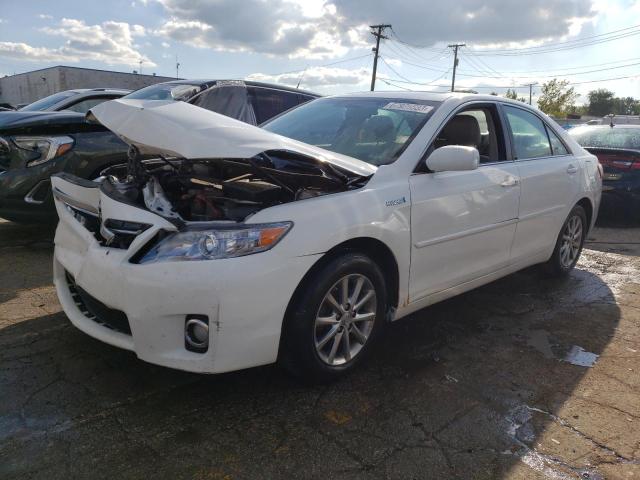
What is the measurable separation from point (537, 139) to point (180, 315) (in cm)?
334

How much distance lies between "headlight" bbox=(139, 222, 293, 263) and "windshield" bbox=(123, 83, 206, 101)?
380cm

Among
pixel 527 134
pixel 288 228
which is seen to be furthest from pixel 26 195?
pixel 527 134

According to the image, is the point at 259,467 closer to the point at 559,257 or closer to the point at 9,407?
the point at 9,407

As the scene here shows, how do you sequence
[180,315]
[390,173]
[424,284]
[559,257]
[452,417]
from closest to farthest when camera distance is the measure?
[180,315] < [452,417] < [390,173] < [424,284] < [559,257]

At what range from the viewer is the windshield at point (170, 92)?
5941mm

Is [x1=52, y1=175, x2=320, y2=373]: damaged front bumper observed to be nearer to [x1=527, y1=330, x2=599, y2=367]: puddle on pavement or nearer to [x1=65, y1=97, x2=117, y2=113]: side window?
[x1=527, y1=330, x2=599, y2=367]: puddle on pavement

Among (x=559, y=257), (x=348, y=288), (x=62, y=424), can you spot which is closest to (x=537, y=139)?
(x=559, y=257)

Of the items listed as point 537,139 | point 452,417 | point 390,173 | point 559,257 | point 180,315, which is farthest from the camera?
point 559,257

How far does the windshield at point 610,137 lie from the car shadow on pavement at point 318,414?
481 centimetres

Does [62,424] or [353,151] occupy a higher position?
[353,151]

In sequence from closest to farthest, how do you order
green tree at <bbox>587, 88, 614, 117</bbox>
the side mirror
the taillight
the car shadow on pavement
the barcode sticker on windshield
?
the car shadow on pavement, the side mirror, the barcode sticker on windshield, the taillight, green tree at <bbox>587, 88, 614, 117</bbox>

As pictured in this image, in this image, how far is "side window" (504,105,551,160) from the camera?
4.11 m

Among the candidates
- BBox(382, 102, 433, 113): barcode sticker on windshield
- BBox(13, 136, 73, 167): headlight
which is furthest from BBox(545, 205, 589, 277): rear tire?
BBox(13, 136, 73, 167): headlight

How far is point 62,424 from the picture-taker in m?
2.40
